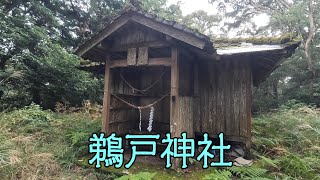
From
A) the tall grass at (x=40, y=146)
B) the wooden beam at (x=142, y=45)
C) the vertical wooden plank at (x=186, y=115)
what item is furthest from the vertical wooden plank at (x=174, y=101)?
the tall grass at (x=40, y=146)

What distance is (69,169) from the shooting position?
5.34m

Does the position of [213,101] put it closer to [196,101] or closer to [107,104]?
[196,101]

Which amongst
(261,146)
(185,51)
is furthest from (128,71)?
(261,146)

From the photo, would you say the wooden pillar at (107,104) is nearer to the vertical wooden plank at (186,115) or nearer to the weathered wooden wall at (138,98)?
the weathered wooden wall at (138,98)

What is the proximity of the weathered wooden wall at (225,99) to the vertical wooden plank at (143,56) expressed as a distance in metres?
1.85

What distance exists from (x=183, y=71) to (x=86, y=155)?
3.71 meters

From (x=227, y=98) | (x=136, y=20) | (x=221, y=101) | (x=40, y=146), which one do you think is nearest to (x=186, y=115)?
(x=221, y=101)

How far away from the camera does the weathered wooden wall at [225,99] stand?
598cm

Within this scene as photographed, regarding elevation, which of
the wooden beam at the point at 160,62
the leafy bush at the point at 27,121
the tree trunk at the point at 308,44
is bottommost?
the leafy bush at the point at 27,121

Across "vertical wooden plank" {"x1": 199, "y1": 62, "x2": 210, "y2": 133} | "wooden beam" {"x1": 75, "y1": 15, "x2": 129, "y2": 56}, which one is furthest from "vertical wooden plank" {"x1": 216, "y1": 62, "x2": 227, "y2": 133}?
"wooden beam" {"x1": 75, "y1": 15, "x2": 129, "y2": 56}

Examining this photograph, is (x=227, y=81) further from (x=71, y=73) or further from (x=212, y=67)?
(x=71, y=73)

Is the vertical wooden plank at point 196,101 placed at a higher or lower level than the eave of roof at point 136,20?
lower

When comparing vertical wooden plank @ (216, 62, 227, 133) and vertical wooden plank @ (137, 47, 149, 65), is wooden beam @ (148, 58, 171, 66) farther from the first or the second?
vertical wooden plank @ (216, 62, 227, 133)

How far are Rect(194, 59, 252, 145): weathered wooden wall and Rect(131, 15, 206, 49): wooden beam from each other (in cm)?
186
